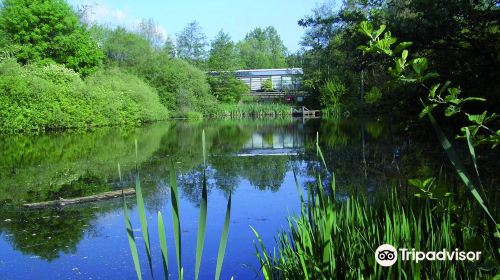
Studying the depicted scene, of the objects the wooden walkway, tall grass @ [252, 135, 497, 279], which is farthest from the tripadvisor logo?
the wooden walkway

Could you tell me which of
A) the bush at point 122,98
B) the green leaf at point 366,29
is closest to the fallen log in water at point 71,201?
the green leaf at point 366,29

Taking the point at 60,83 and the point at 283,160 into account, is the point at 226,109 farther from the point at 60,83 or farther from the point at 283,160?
the point at 283,160

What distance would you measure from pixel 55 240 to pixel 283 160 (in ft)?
23.0

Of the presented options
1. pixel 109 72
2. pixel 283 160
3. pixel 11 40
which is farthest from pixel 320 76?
pixel 283 160

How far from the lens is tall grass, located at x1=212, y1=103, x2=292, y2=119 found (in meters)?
36.2

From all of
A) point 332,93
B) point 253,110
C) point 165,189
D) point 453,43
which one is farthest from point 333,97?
point 165,189

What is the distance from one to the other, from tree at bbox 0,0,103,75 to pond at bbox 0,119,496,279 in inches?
508

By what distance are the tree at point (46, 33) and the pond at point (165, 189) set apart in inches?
508

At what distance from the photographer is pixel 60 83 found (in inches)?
947

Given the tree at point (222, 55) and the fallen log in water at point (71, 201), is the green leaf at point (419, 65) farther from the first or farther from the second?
the tree at point (222, 55)

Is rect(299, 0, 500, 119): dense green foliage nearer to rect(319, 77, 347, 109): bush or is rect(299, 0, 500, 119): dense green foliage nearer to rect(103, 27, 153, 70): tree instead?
rect(319, 77, 347, 109): bush

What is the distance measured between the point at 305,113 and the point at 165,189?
87.5 ft

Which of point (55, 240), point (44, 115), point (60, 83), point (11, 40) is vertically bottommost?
point (55, 240)

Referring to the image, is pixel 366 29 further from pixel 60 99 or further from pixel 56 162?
pixel 60 99
